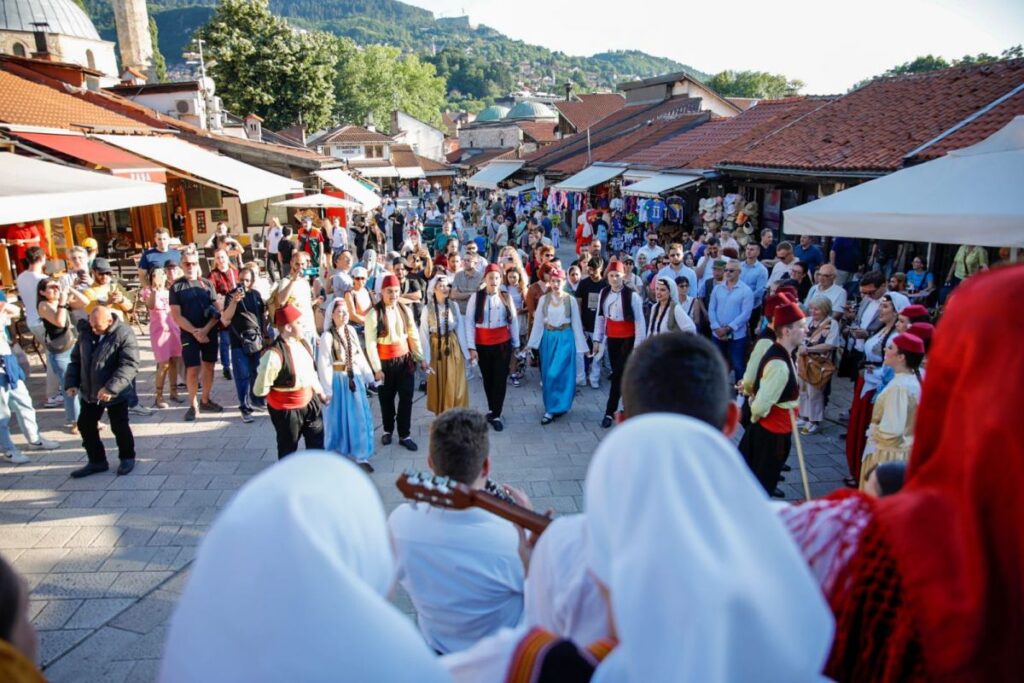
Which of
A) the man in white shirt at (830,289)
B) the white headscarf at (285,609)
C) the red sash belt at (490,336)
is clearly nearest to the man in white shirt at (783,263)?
the man in white shirt at (830,289)

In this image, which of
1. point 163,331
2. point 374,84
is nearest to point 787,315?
point 163,331

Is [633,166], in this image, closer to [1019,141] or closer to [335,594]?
[1019,141]

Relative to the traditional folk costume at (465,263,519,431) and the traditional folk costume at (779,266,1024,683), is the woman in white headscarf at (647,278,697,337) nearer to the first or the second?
the traditional folk costume at (465,263,519,431)

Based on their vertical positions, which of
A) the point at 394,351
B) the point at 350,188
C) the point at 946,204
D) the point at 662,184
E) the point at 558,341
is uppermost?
the point at 350,188

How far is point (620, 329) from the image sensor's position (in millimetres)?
7074

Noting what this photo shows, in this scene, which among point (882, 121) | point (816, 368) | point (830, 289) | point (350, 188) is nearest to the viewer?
point (816, 368)

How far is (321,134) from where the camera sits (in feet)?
179

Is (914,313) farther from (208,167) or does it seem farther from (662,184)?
(208,167)

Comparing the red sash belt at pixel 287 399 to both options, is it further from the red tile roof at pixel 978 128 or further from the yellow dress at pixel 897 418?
the red tile roof at pixel 978 128

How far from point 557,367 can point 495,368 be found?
0.73m

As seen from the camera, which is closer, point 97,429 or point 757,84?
point 97,429

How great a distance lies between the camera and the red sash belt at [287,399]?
5.32m

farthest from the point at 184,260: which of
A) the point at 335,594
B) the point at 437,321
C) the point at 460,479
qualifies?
the point at 335,594

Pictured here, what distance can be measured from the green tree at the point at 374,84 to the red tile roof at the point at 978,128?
73084mm
